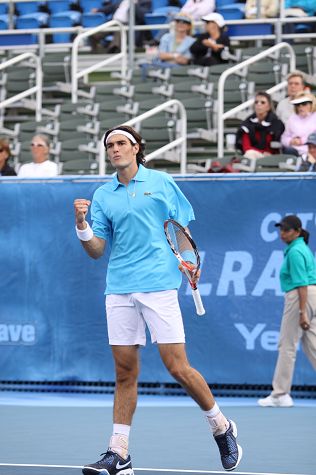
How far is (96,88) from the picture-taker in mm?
19641

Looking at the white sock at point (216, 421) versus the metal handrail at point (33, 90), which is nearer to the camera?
the white sock at point (216, 421)

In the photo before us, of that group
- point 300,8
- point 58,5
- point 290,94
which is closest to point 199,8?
point 300,8

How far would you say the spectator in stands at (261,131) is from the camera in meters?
16.0

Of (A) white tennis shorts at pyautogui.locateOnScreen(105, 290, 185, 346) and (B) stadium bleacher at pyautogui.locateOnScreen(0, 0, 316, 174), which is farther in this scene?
(B) stadium bleacher at pyautogui.locateOnScreen(0, 0, 316, 174)

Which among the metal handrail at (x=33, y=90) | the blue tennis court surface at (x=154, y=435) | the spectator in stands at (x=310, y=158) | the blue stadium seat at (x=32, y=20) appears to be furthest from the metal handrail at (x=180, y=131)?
the blue stadium seat at (x=32, y=20)

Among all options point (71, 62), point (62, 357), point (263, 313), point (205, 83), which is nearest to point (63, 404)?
point (62, 357)

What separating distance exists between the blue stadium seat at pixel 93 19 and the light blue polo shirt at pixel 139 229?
13.5 meters

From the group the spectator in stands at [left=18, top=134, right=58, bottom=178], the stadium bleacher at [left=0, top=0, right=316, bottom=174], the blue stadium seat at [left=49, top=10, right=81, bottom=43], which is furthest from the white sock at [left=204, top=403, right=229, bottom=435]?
the blue stadium seat at [left=49, top=10, right=81, bottom=43]

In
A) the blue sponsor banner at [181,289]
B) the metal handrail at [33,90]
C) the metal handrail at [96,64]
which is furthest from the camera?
the metal handrail at [96,64]

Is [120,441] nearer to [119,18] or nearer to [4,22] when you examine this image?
[119,18]

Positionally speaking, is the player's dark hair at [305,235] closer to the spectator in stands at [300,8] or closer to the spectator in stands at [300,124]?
the spectator in stands at [300,124]

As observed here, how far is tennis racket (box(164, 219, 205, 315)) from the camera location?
798 centimetres

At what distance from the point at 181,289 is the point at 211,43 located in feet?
22.0

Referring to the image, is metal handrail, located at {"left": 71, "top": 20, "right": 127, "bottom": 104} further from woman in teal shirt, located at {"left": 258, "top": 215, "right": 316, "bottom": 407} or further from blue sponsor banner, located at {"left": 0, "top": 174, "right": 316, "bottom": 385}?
woman in teal shirt, located at {"left": 258, "top": 215, "right": 316, "bottom": 407}
